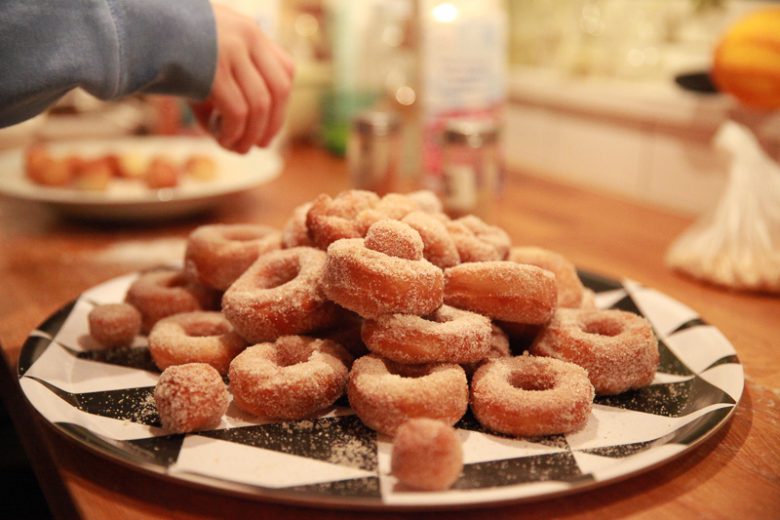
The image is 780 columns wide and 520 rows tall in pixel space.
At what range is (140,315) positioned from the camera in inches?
40.8

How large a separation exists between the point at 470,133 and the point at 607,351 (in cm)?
81

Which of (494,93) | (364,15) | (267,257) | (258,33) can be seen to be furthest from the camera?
(364,15)

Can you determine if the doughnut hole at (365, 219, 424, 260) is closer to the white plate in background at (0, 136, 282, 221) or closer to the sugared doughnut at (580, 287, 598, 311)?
the sugared doughnut at (580, 287, 598, 311)

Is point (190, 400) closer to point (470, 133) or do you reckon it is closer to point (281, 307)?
point (281, 307)

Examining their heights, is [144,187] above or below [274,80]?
below

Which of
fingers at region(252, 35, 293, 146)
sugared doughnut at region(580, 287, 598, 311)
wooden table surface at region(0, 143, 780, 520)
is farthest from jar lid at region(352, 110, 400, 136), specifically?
sugared doughnut at region(580, 287, 598, 311)

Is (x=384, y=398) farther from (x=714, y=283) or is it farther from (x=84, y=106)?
(x=84, y=106)

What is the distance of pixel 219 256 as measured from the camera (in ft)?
3.36

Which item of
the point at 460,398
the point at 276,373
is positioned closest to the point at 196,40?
the point at 276,373

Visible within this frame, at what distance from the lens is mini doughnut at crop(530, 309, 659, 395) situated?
86 cm

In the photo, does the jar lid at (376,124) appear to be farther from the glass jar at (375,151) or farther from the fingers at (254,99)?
the fingers at (254,99)

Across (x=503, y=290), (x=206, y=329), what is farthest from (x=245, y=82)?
(x=503, y=290)

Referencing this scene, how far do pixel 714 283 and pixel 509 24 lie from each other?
135 cm

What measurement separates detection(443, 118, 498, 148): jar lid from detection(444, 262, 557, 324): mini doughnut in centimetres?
76
